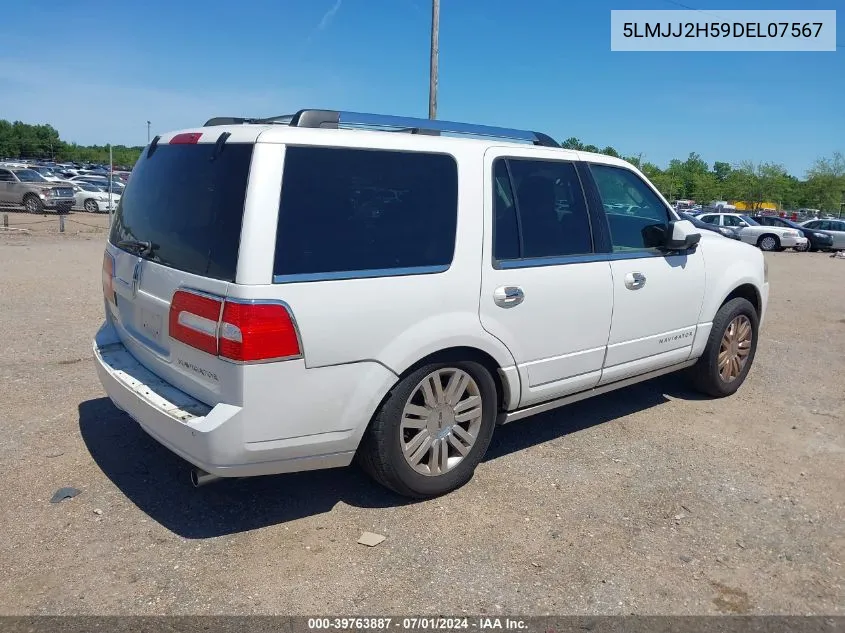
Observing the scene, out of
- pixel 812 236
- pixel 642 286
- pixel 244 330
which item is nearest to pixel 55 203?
pixel 642 286

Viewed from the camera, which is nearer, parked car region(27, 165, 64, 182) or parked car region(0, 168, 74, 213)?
parked car region(0, 168, 74, 213)

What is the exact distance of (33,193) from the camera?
2556 cm

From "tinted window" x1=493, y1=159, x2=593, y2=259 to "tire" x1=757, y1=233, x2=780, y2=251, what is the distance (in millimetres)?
26948

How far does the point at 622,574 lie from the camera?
3109 millimetres

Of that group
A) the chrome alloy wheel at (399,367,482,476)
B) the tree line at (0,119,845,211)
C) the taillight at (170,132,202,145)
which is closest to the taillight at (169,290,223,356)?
the taillight at (170,132,202,145)

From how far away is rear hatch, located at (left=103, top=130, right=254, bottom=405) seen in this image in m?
2.97

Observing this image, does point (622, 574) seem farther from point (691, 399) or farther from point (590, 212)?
point (691, 399)

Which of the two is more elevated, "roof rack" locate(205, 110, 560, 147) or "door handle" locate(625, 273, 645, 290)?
"roof rack" locate(205, 110, 560, 147)

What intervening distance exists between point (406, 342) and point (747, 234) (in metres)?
28.4

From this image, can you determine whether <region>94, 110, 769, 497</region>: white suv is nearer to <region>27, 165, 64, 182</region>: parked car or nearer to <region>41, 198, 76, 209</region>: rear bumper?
<region>41, 198, 76, 209</region>: rear bumper

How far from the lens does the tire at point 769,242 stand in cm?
2784

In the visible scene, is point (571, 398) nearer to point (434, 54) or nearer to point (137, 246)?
point (137, 246)

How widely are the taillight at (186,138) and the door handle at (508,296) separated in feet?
5.61

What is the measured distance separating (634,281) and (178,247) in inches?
110
